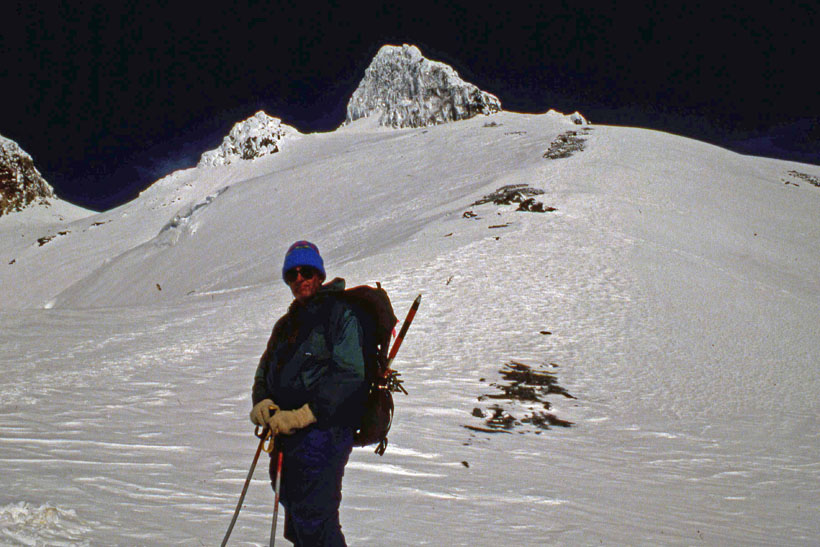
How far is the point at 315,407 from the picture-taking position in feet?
10.2

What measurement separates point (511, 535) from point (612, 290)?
11.9m

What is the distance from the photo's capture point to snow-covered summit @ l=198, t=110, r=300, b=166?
70938mm

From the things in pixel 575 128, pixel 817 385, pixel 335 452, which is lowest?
pixel 817 385

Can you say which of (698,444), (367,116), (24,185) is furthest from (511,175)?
(24,185)

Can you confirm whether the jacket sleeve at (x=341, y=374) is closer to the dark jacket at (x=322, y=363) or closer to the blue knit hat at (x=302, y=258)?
the dark jacket at (x=322, y=363)

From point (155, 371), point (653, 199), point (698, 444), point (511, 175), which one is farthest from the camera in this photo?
point (511, 175)

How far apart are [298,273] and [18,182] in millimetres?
151241

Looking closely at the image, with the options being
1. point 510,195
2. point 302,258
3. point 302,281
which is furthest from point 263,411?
point 510,195

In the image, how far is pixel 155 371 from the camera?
10359 mm

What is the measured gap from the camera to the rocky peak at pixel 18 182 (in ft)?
398

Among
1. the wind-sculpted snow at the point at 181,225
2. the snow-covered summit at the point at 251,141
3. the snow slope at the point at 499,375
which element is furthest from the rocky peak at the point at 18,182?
the snow slope at the point at 499,375

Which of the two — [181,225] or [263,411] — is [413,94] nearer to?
[181,225]

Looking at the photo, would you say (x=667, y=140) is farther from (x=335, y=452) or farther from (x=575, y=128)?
(x=335, y=452)

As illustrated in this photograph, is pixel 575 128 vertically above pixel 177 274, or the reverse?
pixel 575 128
